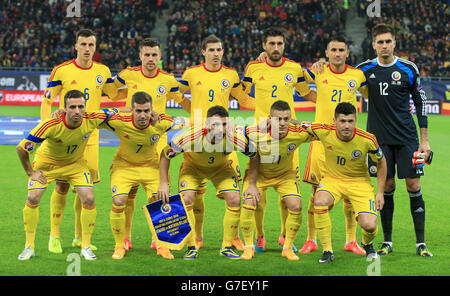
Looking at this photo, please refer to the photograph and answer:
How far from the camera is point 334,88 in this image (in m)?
7.35

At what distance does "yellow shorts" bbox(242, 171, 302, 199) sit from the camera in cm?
702

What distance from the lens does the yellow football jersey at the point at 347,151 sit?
6.73m

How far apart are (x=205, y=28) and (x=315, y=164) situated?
966 inches

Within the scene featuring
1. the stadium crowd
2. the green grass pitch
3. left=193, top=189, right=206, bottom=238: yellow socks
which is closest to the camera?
the green grass pitch

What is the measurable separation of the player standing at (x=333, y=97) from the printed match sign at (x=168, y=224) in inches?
57.7

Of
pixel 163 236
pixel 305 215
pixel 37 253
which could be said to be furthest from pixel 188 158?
pixel 305 215

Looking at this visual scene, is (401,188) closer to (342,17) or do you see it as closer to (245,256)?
(245,256)

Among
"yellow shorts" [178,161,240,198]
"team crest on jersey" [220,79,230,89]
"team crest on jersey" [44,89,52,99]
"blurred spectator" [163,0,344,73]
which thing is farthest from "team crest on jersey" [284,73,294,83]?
"blurred spectator" [163,0,344,73]

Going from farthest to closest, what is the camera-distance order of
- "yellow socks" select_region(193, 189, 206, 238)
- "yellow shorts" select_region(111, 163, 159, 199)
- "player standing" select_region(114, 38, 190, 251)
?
"player standing" select_region(114, 38, 190, 251) < "yellow socks" select_region(193, 189, 206, 238) < "yellow shorts" select_region(111, 163, 159, 199)

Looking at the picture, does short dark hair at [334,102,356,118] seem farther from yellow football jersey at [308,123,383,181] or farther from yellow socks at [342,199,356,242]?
yellow socks at [342,199,356,242]

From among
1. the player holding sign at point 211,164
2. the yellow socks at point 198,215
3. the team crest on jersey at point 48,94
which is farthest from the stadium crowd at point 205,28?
the player holding sign at point 211,164

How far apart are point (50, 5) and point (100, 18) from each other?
3.13 meters

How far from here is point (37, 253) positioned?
6816 millimetres

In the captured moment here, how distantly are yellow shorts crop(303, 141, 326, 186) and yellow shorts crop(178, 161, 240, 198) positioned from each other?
0.93 metres
